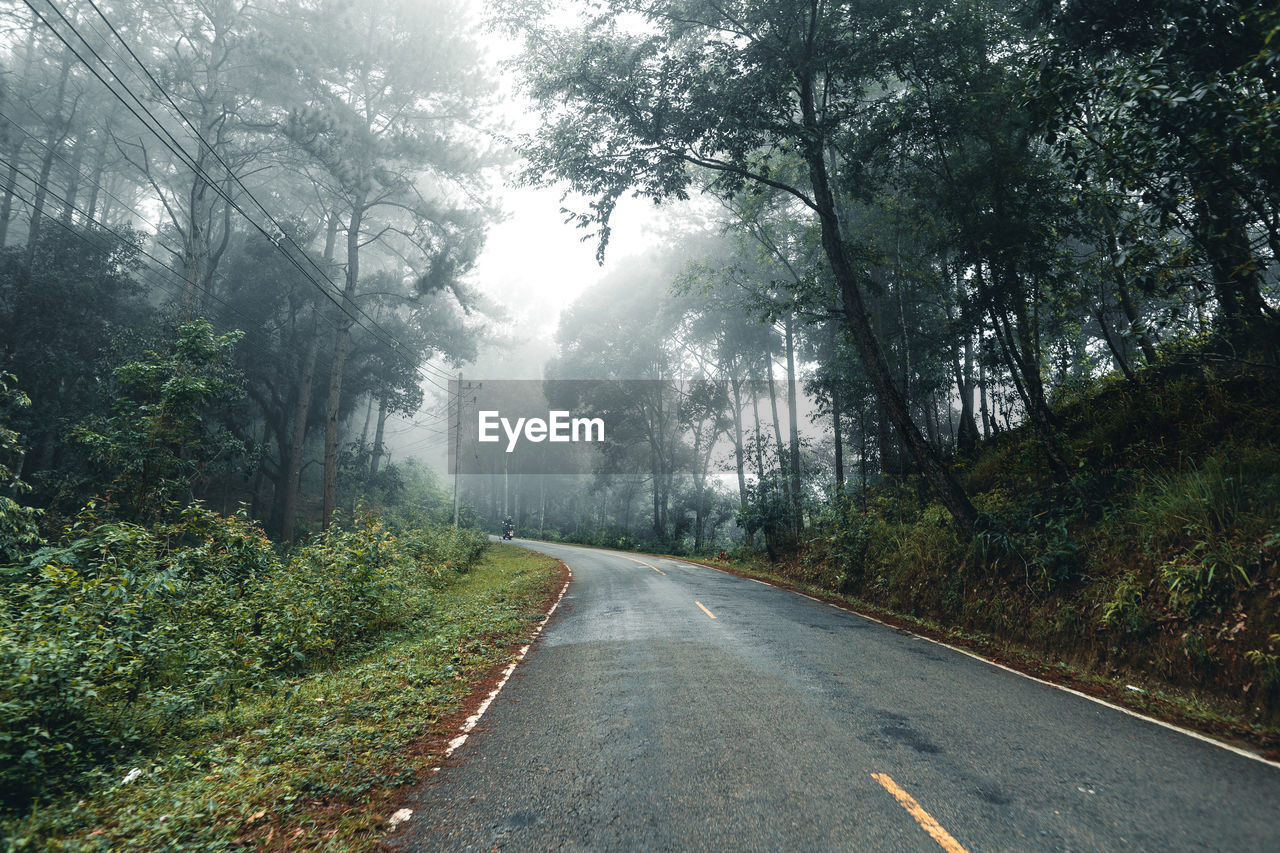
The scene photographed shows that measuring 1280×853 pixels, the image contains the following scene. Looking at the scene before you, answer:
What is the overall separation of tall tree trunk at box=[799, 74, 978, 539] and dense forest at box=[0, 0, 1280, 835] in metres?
0.07

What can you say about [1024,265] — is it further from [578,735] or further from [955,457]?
[578,735]

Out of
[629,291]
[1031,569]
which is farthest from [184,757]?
[629,291]

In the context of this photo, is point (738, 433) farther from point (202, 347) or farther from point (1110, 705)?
point (1110, 705)

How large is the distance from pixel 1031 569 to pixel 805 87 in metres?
9.35

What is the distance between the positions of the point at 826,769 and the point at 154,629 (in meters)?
6.39

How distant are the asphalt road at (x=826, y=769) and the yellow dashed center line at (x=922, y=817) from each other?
0.04ft

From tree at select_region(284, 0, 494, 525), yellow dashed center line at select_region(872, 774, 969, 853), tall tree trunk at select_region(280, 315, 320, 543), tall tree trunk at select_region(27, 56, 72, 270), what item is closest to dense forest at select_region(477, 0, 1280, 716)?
yellow dashed center line at select_region(872, 774, 969, 853)

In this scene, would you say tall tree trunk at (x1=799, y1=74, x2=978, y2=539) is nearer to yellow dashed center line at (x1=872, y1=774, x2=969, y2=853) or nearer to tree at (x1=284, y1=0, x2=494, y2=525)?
yellow dashed center line at (x1=872, y1=774, x2=969, y2=853)

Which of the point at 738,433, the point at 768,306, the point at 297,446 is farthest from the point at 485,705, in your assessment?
the point at 738,433

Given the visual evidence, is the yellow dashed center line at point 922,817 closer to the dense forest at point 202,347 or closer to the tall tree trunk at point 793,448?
the dense forest at point 202,347

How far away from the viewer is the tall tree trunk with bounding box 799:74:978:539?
10344 mm

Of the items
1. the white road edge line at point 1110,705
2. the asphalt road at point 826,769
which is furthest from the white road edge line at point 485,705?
the white road edge line at point 1110,705

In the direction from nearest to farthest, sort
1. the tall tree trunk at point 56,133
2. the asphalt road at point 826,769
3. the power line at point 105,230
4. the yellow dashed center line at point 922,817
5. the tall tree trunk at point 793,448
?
the yellow dashed center line at point 922,817 < the asphalt road at point 826,769 < the power line at point 105,230 < the tall tree trunk at point 793,448 < the tall tree trunk at point 56,133

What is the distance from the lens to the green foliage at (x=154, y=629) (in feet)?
13.3
